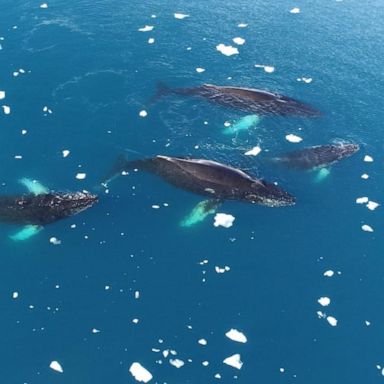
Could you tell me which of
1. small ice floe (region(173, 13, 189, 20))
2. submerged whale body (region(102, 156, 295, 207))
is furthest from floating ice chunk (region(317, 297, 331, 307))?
small ice floe (region(173, 13, 189, 20))

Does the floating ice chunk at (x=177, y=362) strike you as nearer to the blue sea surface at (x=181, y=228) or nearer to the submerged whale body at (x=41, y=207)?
the blue sea surface at (x=181, y=228)

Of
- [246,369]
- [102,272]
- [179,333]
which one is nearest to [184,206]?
[102,272]

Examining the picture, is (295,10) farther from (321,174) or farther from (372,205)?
(372,205)

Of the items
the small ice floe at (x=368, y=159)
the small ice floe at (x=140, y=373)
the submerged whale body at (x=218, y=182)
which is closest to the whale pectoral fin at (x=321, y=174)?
the submerged whale body at (x=218, y=182)

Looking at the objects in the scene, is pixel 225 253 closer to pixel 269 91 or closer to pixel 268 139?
pixel 268 139

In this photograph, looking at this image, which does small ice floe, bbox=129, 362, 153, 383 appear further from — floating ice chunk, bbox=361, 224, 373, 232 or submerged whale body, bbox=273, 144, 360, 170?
submerged whale body, bbox=273, 144, 360, 170
